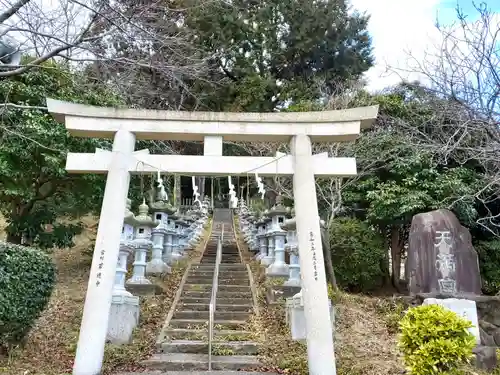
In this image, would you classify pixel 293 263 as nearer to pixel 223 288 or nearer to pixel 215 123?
pixel 223 288

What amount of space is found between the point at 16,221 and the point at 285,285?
7.71 metres

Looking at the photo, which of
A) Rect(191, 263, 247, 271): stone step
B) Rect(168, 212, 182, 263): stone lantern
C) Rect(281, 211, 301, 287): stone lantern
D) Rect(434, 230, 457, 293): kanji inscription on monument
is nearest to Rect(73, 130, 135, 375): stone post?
Rect(281, 211, 301, 287): stone lantern

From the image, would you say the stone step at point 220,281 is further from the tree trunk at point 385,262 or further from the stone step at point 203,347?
the tree trunk at point 385,262

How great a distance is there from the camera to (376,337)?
8375 millimetres

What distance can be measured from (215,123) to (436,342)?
429cm

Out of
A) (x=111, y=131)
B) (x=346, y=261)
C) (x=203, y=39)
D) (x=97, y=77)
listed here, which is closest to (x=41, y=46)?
(x=97, y=77)

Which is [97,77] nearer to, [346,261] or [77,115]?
[77,115]

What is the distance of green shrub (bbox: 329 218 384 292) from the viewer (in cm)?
1283

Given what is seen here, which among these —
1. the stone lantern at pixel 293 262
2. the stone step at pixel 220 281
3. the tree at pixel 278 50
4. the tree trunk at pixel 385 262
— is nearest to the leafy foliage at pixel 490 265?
the tree trunk at pixel 385 262

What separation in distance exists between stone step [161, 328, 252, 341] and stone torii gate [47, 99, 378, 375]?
6.82 feet

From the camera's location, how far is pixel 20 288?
5996 millimetres

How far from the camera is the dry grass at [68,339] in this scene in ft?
20.4

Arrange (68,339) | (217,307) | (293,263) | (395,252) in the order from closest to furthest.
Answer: (68,339) < (217,307) < (293,263) < (395,252)

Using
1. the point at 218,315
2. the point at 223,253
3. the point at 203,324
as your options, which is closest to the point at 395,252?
the point at 223,253
